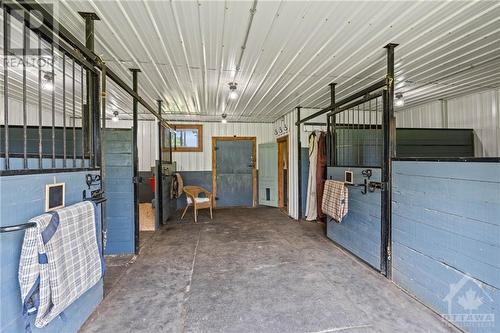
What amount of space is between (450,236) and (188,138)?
5969mm

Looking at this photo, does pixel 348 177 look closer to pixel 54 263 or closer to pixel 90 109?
pixel 90 109

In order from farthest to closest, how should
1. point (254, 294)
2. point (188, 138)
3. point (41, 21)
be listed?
point (188, 138)
point (254, 294)
point (41, 21)

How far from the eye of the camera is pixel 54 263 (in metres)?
1.29

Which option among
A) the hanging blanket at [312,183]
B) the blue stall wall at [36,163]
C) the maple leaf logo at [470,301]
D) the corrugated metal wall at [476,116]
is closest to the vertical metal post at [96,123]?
the blue stall wall at [36,163]

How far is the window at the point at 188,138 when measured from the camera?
6.71 m

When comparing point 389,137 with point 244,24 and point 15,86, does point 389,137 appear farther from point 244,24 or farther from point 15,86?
point 15,86

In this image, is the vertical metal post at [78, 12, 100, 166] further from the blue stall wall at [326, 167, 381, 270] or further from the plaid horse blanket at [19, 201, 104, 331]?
the blue stall wall at [326, 167, 381, 270]

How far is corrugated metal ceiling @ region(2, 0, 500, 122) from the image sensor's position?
1.94m

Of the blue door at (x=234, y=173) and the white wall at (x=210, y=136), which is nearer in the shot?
the white wall at (x=210, y=136)

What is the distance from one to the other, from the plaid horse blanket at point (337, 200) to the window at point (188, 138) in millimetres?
4192

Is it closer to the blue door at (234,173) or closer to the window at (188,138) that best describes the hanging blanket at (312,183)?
the blue door at (234,173)

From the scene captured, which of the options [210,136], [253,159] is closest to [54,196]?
[210,136]

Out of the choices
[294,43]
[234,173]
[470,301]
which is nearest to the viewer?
[470,301]

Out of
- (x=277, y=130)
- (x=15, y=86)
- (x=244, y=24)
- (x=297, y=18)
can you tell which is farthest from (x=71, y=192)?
(x=277, y=130)
